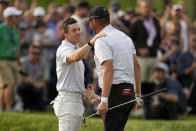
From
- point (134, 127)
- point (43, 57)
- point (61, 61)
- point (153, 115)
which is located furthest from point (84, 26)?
point (61, 61)

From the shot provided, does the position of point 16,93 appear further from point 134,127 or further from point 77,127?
point 77,127

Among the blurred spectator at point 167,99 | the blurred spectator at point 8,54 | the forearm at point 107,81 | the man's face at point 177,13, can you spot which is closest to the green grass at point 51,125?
the blurred spectator at point 8,54

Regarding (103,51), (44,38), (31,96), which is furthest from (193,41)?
(103,51)

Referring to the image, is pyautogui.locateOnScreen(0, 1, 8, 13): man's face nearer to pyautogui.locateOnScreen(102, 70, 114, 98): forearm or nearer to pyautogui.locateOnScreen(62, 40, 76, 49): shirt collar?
pyautogui.locateOnScreen(62, 40, 76, 49): shirt collar

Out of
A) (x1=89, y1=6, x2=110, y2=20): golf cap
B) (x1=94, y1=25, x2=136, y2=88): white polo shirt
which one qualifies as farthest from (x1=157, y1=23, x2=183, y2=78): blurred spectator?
(x1=89, y1=6, x2=110, y2=20): golf cap

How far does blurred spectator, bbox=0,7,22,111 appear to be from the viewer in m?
13.9

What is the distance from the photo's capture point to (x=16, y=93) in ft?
48.9

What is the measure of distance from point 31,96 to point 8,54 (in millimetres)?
1393

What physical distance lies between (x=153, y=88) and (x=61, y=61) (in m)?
6.63

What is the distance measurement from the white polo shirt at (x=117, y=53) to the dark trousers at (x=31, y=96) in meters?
7.59

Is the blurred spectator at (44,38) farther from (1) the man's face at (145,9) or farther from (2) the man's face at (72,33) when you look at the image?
(2) the man's face at (72,33)

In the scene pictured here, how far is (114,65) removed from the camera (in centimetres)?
727

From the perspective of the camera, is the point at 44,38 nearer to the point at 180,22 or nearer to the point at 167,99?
the point at 180,22

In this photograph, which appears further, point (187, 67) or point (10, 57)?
point (187, 67)
